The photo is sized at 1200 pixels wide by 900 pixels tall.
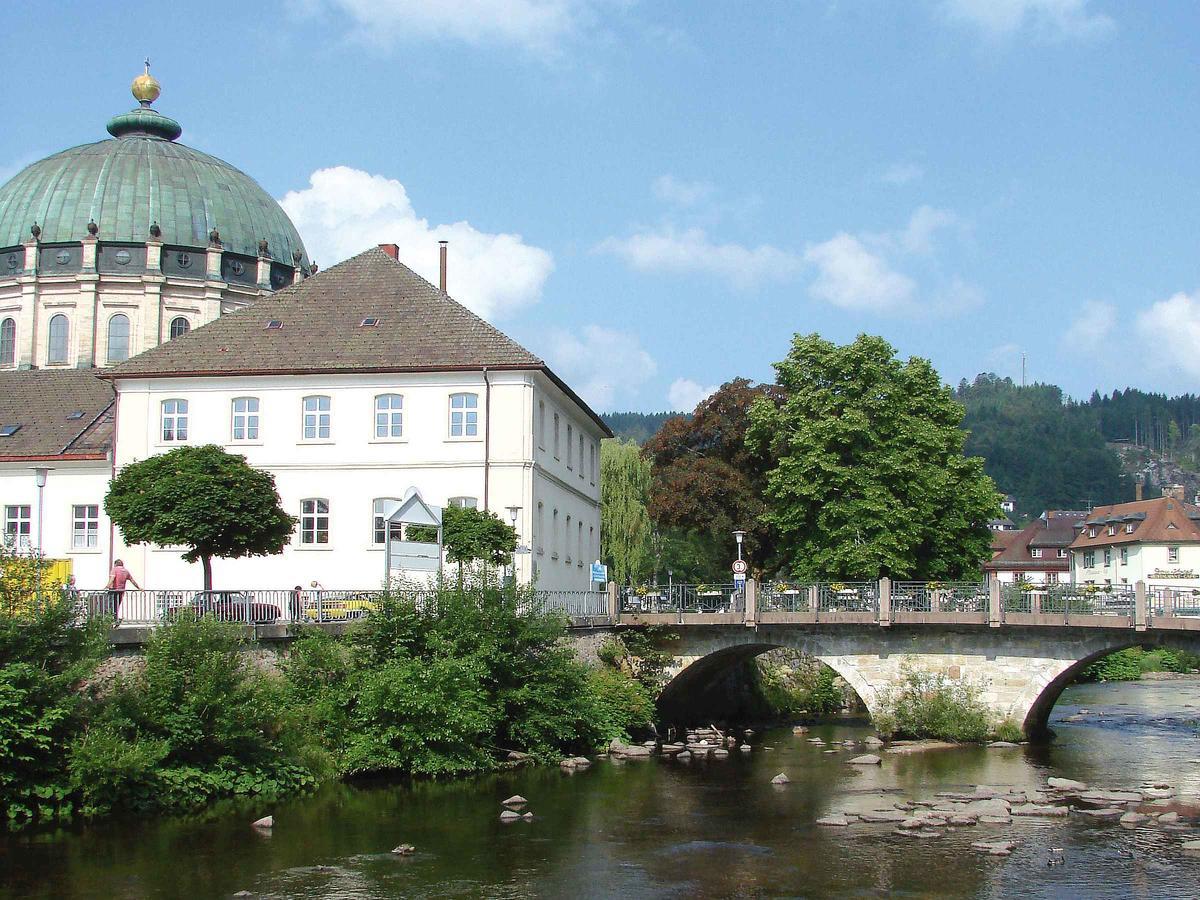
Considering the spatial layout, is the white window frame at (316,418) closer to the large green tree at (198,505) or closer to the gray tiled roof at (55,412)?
the large green tree at (198,505)

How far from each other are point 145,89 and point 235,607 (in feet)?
168

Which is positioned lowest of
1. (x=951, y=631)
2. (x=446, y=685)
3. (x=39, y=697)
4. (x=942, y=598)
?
(x=446, y=685)

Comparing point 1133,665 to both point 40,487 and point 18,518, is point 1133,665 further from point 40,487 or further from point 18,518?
point 18,518

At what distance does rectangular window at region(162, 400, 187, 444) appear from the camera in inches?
1597

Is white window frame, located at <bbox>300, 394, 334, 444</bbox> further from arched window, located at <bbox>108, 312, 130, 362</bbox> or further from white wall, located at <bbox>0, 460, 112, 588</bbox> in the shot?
arched window, located at <bbox>108, 312, 130, 362</bbox>

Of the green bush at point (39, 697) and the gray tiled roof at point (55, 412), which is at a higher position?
the gray tiled roof at point (55, 412)

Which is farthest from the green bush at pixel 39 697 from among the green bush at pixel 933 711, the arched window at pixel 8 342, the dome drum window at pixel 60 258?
the dome drum window at pixel 60 258

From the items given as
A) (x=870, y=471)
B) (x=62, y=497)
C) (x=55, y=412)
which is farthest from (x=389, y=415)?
(x=55, y=412)

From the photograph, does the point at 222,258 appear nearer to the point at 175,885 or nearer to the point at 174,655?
the point at 174,655

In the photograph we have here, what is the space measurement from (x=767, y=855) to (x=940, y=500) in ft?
84.6

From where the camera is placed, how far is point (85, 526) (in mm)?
44219

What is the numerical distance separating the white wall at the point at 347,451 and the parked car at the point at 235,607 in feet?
31.0

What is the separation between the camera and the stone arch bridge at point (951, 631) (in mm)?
33312

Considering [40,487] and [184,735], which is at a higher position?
[40,487]
